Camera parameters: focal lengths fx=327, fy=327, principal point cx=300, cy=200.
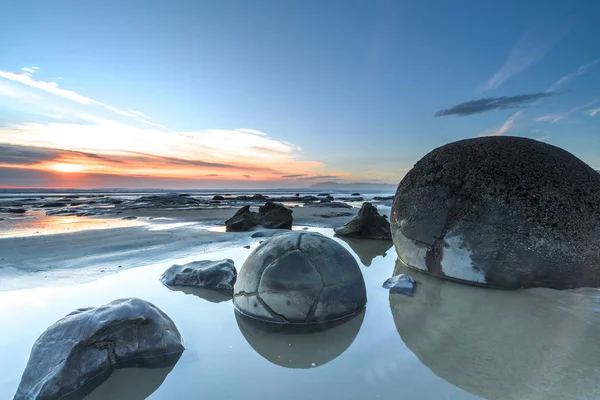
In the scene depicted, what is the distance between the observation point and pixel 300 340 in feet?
9.43

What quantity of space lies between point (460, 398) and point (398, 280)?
2327mm

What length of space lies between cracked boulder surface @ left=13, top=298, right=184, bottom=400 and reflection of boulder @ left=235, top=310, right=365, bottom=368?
0.67 metres

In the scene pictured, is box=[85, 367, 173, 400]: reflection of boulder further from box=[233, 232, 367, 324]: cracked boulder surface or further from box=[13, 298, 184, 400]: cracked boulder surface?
box=[233, 232, 367, 324]: cracked boulder surface

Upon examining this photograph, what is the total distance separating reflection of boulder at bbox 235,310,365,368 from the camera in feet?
8.54

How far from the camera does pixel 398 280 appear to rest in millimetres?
4379

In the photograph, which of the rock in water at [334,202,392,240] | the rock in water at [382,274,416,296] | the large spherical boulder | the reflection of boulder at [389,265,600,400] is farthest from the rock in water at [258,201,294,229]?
the reflection of boulder at [389,265,600,400]

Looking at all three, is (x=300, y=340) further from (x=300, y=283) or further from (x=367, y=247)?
(x=367, y=247)

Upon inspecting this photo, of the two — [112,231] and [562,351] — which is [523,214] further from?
[112,231]

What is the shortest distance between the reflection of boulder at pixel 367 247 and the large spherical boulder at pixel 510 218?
4.22ft

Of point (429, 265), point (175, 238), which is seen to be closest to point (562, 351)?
point (429, 265)

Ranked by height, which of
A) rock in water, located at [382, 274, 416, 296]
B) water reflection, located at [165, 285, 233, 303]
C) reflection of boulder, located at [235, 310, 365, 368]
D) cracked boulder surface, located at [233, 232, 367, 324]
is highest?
cracked boulder surface, located at [233, 232, 367, 324]

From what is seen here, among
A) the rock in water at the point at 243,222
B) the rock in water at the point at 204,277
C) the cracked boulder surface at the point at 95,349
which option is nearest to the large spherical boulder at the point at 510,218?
the rock in water at the point at 204,277

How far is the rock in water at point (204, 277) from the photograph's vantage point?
431cm

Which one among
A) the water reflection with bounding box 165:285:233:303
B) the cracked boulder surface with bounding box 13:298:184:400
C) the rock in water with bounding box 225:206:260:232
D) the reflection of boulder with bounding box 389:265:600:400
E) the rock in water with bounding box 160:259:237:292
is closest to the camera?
the cracked boulder surface with bounding box 13:298:184:400
